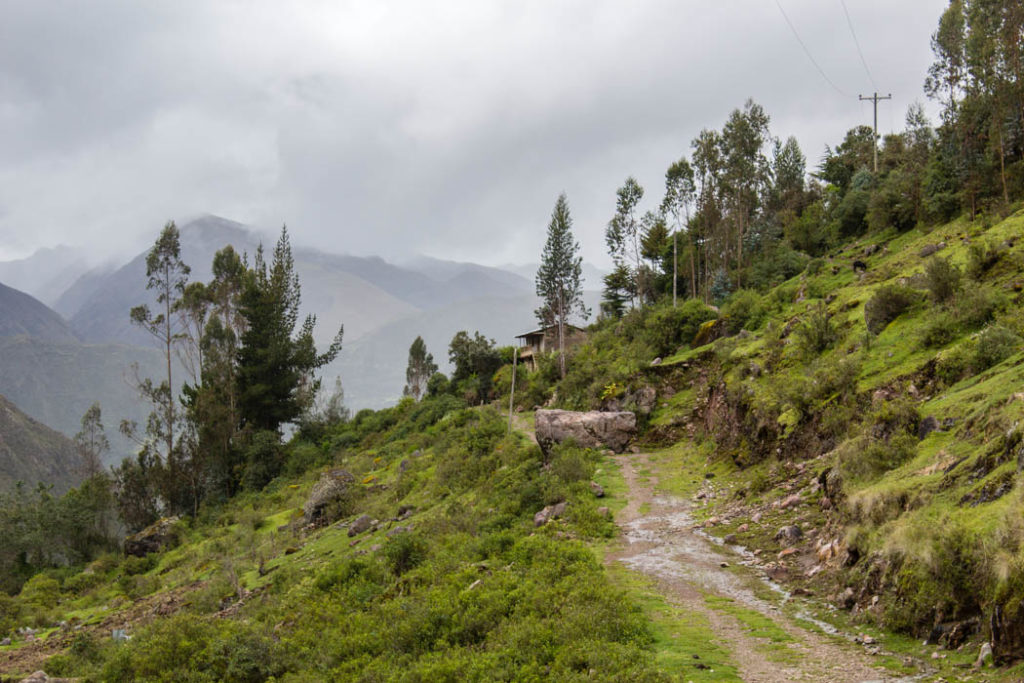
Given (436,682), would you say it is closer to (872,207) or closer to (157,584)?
(157,584)

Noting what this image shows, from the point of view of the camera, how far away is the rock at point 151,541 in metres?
36.5

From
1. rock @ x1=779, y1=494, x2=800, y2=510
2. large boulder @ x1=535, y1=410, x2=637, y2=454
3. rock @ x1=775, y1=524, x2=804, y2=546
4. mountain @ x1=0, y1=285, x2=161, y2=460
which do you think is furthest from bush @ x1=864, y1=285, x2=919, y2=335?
mountain @ x1=0, y1=285, x2=161, y2=460

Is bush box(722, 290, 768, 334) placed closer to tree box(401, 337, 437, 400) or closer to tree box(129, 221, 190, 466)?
tree box(129, 221, 190, 466)

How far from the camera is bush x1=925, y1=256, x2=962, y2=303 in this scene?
17.4m

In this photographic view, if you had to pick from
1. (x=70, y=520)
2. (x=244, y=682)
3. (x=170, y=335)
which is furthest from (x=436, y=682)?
(x=170, y=335)

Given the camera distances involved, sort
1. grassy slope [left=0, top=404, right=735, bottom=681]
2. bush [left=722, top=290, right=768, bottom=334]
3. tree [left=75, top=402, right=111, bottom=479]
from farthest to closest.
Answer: tree [left=75, top=402, right=111, bottom=479]
bush [left=722, top=290, right=768, bottom=334]
grassy slope [left=0, top=404, right=735, bottom=681]

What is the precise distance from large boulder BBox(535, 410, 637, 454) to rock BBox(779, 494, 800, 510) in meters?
11.0

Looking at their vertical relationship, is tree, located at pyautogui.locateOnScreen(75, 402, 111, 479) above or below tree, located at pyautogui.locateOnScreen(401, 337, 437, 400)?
below

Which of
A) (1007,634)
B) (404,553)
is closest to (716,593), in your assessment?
(1007,634)

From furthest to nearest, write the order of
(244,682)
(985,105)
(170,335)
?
1. (170,335)
2. (985,105)
3. (244,682)

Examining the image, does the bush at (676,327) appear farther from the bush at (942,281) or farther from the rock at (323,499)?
the rock at (323,499)

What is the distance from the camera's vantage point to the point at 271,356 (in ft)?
172

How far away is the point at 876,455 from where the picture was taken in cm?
1122

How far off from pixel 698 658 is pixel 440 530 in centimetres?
1214
